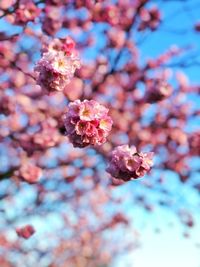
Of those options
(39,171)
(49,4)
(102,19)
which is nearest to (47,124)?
(39,171)

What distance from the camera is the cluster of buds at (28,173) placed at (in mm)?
5578

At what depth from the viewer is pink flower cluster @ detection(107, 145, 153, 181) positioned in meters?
3.12

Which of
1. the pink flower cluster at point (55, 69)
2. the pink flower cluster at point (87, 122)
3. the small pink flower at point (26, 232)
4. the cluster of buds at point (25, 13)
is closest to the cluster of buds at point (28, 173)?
the small pink flower at point (26, 232)

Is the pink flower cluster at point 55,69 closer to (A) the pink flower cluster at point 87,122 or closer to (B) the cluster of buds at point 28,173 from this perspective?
(A) the pink flower cluster at point 87,122

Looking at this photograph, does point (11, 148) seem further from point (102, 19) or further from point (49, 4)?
point (49, 4)

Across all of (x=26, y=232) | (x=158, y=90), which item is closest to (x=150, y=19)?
(x=158, y=90)

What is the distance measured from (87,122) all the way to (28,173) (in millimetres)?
2783

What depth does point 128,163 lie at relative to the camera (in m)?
3.15

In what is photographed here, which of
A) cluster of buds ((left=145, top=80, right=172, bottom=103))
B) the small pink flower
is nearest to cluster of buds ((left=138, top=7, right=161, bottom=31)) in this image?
cluster of buds ((left=145, top=80, right=172, bottom=103))

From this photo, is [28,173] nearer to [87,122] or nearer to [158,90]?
[158,90]

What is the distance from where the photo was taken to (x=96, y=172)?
7668mm

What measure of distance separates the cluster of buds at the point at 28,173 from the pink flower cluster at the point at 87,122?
8.58 feet

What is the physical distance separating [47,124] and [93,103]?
3824 mm

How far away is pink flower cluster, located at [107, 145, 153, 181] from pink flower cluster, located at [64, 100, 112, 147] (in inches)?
8.9
